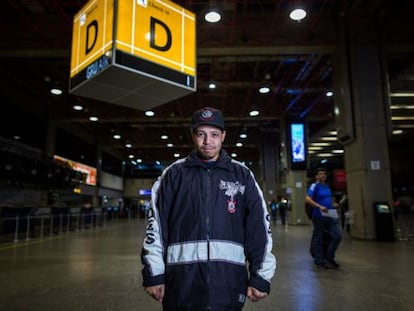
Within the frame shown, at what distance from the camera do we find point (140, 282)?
456 cm

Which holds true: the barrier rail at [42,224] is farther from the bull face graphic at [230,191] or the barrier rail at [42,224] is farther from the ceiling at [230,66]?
the bull face graphic at [230,191]

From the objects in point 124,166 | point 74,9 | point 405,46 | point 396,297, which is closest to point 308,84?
point 405,46

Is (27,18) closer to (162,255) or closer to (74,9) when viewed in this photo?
(74,9)

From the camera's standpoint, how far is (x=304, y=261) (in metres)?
6.13

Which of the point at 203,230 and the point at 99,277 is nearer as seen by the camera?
the point at 203,230

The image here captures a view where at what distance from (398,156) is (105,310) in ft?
108

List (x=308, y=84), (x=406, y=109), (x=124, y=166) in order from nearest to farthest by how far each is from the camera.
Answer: (x=308, y=84) < (x=406, y=109) < (x=124, y=166)

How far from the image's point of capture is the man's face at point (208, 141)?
6.01ft

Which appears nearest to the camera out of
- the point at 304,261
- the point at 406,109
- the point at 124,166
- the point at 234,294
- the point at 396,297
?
the point at 234,294

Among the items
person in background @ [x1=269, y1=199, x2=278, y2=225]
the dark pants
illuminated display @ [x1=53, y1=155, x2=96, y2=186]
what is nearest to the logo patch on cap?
the dark pants

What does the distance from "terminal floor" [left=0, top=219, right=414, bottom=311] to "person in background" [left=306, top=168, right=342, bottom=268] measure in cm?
25

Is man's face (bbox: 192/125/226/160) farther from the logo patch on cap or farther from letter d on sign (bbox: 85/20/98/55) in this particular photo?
letter d on sign (bbox: 85/20/98/55)

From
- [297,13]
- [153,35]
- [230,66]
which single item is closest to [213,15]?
[297,13]

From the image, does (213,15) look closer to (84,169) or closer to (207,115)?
(207,115)
